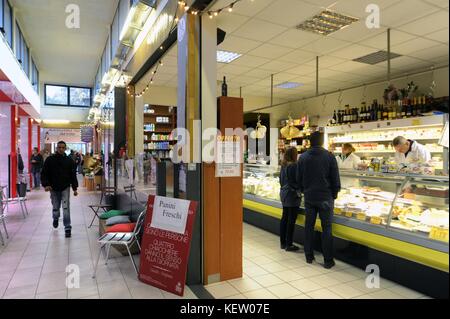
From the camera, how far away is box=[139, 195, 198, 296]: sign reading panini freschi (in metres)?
3.24

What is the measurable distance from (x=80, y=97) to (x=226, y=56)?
14048 millimetres

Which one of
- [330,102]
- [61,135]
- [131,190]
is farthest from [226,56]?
[61,135]

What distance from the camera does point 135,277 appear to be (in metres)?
3.68

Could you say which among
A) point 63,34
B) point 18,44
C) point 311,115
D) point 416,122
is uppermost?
point 63,34

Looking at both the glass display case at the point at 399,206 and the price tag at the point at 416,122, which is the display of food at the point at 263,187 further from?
the price tag at the point at 416,122

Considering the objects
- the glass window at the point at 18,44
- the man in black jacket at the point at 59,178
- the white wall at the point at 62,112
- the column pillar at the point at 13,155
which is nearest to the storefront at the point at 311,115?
the man in black jacket at the point at 59,178

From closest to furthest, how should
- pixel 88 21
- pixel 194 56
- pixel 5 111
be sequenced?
pixel 194 56, pixel 88 21, pixel 5 111

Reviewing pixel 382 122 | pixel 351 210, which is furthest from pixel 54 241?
pixel 382 122

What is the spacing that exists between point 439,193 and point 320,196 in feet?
4.16

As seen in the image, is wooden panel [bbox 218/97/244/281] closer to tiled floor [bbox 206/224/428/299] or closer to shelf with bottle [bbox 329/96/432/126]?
tiled floor [bbox 206/224/428/299]

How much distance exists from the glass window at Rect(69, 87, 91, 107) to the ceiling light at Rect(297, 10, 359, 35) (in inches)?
620

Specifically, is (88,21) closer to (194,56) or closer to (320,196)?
(194,56)

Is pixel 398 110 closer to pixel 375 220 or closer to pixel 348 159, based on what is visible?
pixel 348 159

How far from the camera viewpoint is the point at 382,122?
6391 mm
